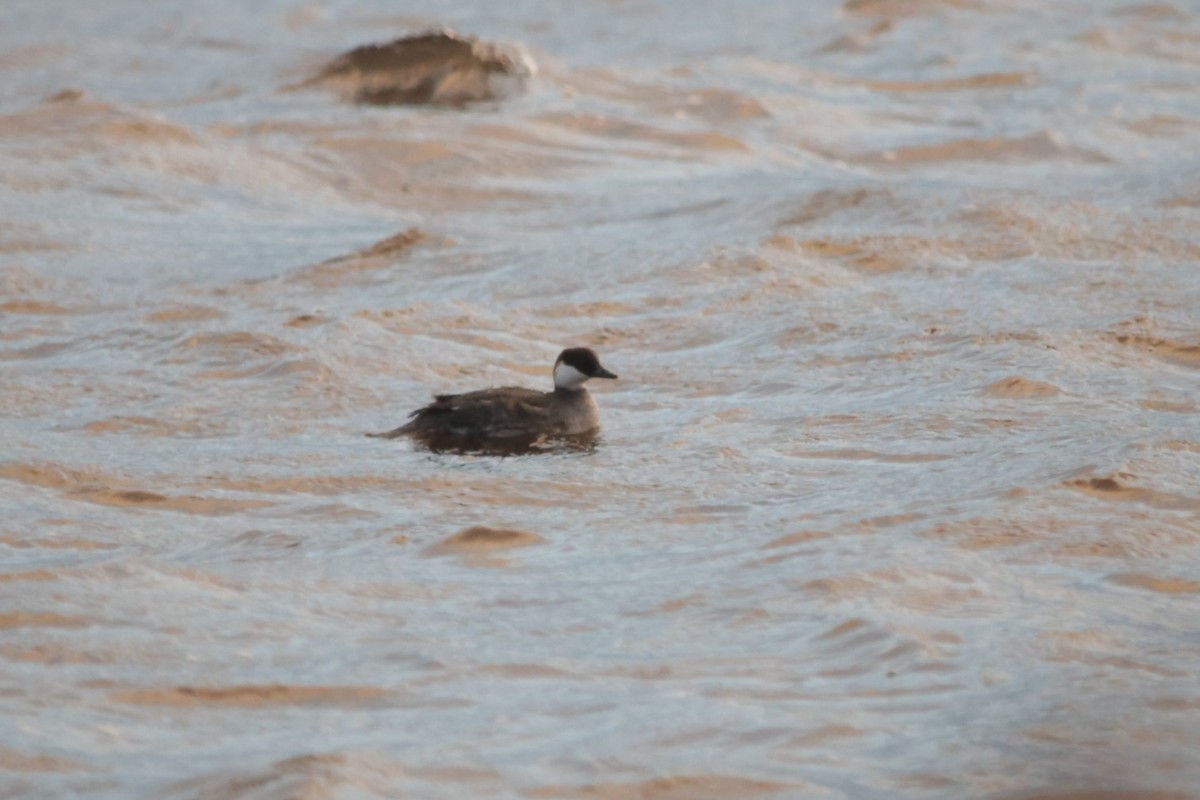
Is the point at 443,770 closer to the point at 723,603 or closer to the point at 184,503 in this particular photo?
the point at 723,603

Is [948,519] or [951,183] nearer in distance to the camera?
[948,519]

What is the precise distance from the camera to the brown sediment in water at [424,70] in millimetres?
17953

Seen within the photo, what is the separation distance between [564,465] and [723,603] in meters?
2.14

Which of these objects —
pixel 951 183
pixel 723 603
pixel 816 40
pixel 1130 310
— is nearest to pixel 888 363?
pixel 1130 310

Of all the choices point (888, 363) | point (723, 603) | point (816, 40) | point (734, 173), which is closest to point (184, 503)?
point (723, 603)

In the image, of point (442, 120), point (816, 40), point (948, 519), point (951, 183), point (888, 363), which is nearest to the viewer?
point (948, 519)

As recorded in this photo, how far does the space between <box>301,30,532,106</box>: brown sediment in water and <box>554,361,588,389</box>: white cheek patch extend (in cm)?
839

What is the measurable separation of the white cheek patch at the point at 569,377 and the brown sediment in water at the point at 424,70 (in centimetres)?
839

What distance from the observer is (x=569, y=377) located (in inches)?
387

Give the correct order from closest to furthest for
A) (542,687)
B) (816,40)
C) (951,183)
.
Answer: (542,687) < (951,183) < (816,40)

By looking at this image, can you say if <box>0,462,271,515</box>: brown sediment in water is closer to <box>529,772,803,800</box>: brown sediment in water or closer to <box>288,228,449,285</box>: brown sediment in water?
<box>529,772,803,800</box>: brown sediment in water

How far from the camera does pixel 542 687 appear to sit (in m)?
6.32

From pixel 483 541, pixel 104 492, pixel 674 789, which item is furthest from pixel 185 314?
pixel 674 789

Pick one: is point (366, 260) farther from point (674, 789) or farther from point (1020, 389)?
point (674, 789)
